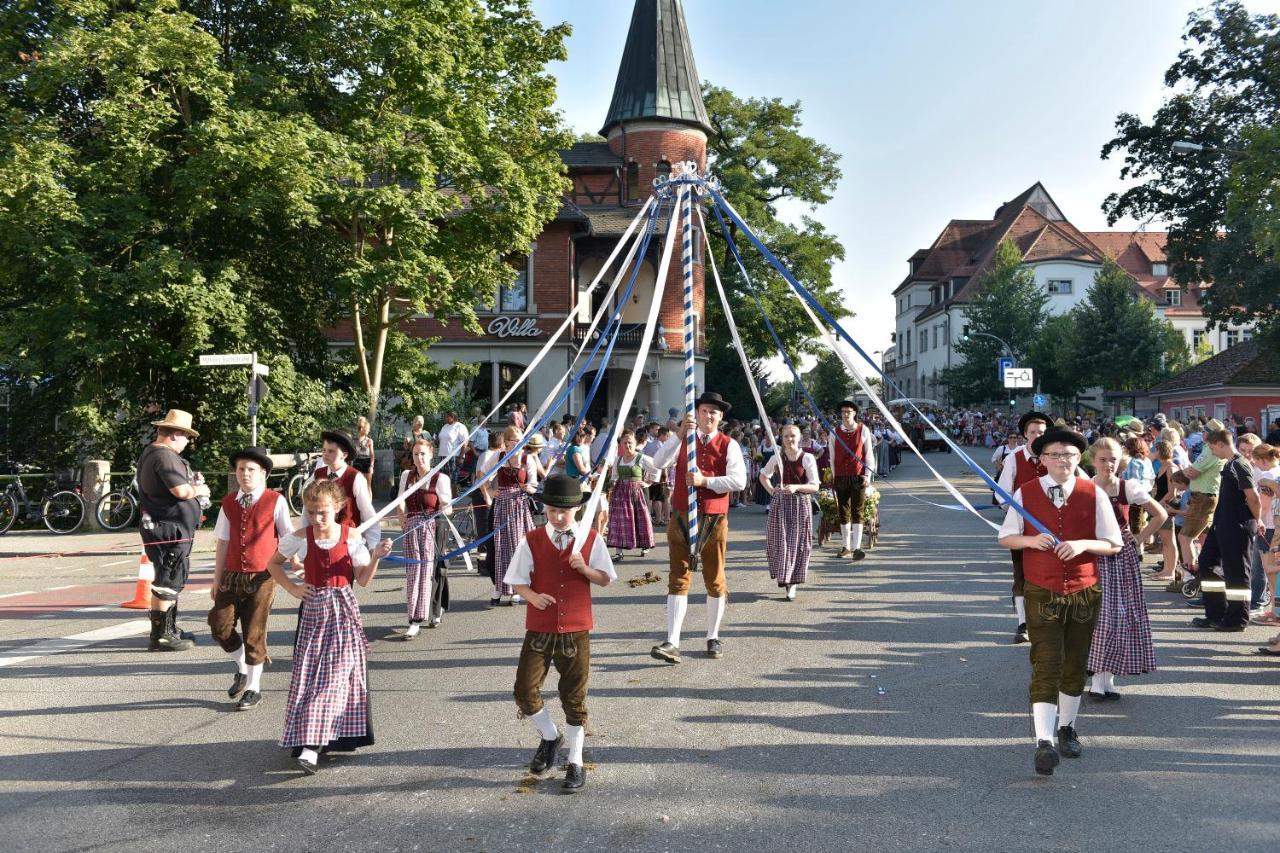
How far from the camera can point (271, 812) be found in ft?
16.4

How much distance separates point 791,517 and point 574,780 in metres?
6.21

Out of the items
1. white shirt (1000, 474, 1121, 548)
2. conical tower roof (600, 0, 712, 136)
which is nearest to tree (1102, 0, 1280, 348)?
conical tower roof (600, 0, 712, 136)

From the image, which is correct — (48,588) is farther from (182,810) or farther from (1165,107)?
(1165,107)

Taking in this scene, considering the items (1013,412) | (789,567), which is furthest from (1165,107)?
(789,567)

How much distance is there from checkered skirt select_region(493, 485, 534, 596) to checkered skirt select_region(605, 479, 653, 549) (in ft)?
11.9

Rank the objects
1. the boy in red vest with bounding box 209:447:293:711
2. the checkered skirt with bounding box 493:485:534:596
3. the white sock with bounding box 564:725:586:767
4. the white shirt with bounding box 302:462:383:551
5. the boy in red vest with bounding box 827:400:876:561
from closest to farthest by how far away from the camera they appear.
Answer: the white sock with bounding box 564:725:586:767 < the boy in red vest with bounding box 209:447:293:711 < the white shirt with bounding box 302:462:383:551 < the checkered skirt with bounding box 493:485:534:596 < the boy in red vest with bounding box 827:400:876:561

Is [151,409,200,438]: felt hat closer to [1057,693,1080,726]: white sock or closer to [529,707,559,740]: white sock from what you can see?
[529,707,559,740]: white sock

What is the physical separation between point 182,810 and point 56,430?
62.5ft

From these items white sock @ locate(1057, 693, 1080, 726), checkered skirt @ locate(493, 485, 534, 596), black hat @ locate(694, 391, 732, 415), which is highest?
black hat @ locate(694, 391, 732, 415)

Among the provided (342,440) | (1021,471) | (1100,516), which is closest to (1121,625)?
(1100,516)

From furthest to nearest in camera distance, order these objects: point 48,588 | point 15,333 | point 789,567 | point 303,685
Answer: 1. point 15,333
2. point 48,588
3. point 789,567
4. point 303,685

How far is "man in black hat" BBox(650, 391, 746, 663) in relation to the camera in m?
8.15

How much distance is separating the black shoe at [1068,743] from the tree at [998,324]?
5112 centimetres

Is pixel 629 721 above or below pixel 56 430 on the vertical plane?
below
